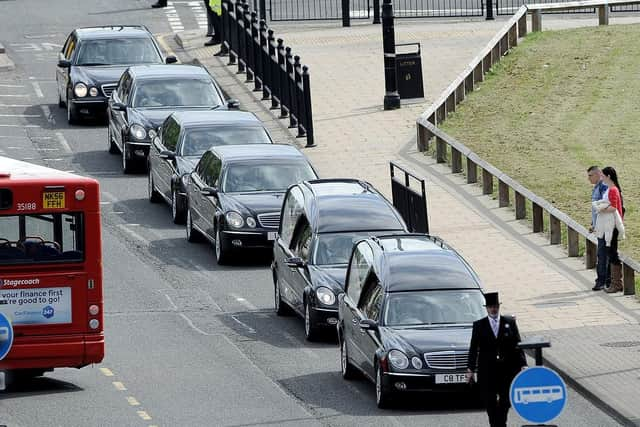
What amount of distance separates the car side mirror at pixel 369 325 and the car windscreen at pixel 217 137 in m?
12.0

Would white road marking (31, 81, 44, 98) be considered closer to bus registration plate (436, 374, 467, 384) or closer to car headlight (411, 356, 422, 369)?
car headlight (411, 356, 422, 369)

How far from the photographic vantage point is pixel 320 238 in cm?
2403

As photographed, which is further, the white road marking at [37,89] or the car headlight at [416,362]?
the white road marking at [37,89]

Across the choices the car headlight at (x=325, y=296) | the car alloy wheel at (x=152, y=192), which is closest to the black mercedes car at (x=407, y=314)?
the car headlight at (x=325, y=296)

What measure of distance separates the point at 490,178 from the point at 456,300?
11665 mm

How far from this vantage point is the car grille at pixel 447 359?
1920 cm

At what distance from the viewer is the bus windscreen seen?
19.7 meters

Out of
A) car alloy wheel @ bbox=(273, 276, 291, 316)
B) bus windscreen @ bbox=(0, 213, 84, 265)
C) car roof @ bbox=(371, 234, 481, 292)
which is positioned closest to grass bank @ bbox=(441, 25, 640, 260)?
car alloy wheel @ bbox=(273, 276, 291, 316)

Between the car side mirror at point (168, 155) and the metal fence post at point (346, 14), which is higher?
the metal fence post at point (346, 14)

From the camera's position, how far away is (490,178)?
31.8m

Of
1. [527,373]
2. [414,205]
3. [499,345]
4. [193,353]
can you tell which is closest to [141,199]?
[414,205]

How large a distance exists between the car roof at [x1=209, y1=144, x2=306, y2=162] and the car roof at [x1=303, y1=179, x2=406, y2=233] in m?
3.49

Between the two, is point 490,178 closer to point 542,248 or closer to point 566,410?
point 542,248

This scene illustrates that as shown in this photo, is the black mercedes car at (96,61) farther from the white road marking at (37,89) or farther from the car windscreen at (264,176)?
the car windscreen at (264,176)
